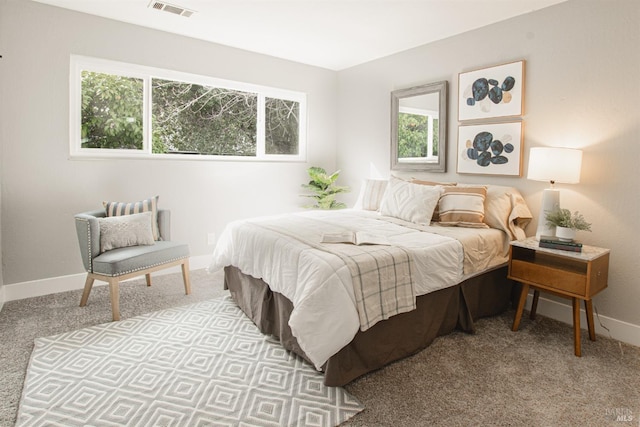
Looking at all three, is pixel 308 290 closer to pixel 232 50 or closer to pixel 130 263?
pixel 130 263

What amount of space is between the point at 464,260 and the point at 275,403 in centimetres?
161

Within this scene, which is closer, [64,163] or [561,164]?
[561,164]

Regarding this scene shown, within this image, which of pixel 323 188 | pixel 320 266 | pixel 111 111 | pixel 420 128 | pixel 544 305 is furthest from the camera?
pixel 323 188

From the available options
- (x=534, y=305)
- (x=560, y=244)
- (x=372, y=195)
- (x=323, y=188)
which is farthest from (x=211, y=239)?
(x=560, y=244)

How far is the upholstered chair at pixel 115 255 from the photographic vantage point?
285cm

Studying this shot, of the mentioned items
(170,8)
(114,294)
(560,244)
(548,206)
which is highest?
(170,8)

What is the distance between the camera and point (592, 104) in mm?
2867

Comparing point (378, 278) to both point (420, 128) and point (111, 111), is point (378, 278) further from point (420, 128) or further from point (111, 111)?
point (111, 111)

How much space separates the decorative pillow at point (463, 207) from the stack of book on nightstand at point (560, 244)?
0.51 m

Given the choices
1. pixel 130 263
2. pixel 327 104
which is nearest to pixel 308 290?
pixel 130 263

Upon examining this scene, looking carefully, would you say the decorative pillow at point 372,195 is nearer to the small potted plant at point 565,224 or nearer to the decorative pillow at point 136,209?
the small potted plant at point 565,224

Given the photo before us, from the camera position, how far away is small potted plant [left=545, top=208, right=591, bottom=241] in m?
2.63

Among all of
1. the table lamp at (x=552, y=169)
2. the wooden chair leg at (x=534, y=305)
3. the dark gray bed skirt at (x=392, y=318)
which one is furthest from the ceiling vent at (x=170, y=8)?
the wooden chair leg at (x=534, y=305)

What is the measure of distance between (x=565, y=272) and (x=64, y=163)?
13.7 ft
